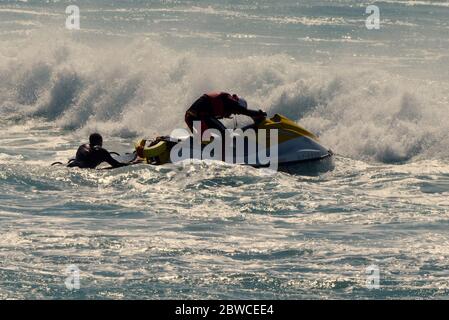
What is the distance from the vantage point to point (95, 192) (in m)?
18.8

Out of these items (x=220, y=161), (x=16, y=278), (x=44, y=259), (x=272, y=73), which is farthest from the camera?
(x=272, y=73)

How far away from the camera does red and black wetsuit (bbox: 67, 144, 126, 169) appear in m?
20.7

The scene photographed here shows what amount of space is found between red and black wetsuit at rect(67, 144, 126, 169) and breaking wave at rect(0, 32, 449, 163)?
5535mm

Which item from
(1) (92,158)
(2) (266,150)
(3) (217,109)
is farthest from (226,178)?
(1) (92,158)

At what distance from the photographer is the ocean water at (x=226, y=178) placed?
545 inches

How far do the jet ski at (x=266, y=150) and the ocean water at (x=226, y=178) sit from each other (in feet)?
1.43

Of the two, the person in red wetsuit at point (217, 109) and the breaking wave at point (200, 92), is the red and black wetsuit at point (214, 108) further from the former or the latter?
the breaking wave at point (200, 92)

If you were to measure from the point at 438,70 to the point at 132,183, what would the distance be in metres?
17.3

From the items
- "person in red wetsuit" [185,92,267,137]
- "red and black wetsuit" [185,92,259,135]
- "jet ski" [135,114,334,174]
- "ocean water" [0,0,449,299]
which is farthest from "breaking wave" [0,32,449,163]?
"red and black wetsuit" [185,92,259,135]

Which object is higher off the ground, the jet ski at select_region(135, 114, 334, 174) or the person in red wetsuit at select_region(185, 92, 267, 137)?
the person in red wetsuit at select_region(185, 92, 267, 137)

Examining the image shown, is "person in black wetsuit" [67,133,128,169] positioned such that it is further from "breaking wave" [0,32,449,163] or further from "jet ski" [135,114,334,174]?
"breaking wave" [0,32,449,163]

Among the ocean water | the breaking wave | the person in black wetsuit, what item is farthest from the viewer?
the breaking wave

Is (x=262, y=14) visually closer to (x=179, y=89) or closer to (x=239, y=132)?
(x=179, y=89)
